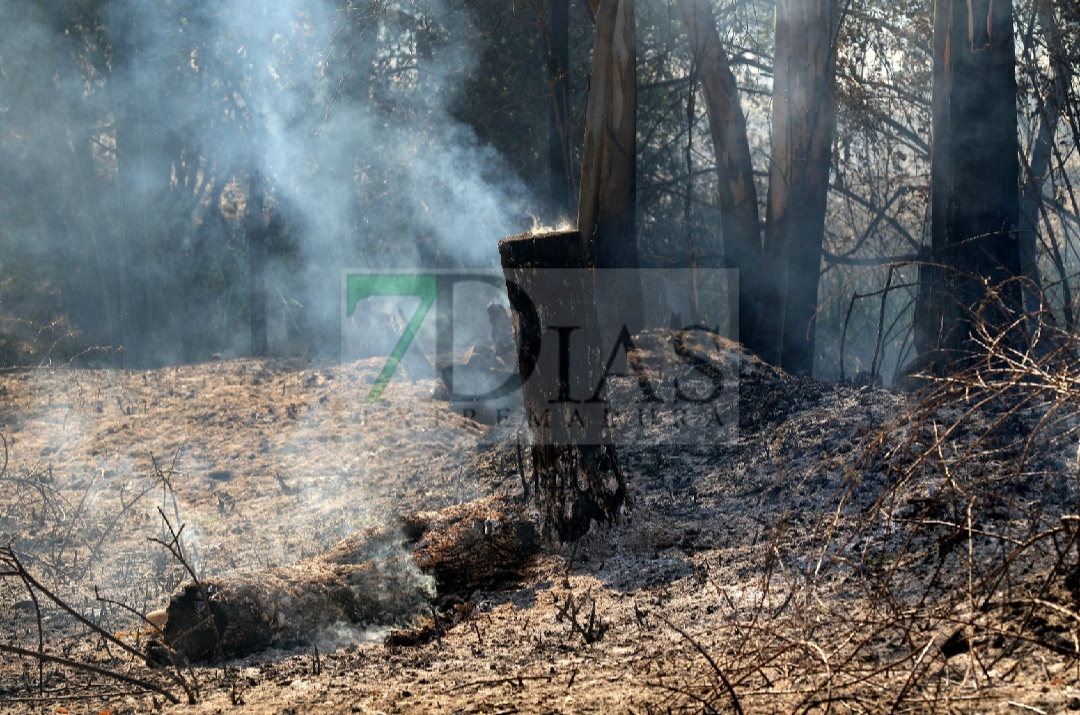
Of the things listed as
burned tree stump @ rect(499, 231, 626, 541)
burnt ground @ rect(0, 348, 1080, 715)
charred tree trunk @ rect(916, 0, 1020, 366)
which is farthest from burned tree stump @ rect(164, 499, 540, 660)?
charred tree trunk @ rect(916, 0, 1020, 366)

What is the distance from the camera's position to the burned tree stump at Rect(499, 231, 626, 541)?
196 inches

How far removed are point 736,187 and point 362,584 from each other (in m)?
6.04

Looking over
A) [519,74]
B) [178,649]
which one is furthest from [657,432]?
[519,74]

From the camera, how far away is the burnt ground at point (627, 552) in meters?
2.63

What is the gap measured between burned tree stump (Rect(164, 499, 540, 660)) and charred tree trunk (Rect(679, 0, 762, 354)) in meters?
4.61

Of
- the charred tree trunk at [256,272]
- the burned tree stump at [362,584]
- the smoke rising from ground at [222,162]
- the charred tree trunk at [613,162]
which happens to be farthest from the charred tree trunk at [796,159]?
the charred tree trunk at [256,272]

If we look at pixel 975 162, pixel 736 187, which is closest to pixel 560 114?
pixel 736 187

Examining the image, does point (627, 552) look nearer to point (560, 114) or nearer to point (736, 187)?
point (736, 187)

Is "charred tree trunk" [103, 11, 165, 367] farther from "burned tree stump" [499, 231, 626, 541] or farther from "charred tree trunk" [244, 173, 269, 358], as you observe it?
"burned tree stump" [499, 231, 626, 541]

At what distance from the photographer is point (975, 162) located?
6.52 meters

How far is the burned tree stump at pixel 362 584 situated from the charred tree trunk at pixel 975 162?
3.34 m

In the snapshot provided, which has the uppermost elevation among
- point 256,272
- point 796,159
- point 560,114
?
point 560,114

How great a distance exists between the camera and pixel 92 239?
14.7 metres

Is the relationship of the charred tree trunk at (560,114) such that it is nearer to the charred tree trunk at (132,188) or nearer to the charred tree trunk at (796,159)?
the charred tree trunk at (796,159)
